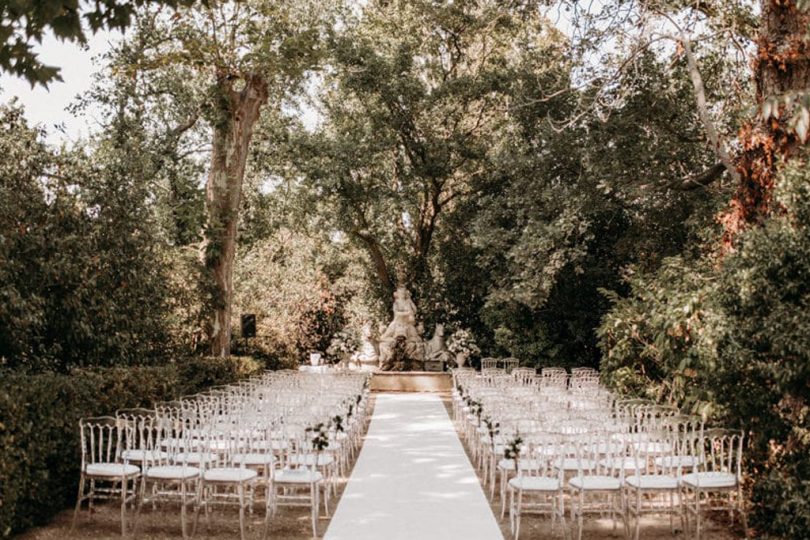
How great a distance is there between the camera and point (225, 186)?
58.7ft

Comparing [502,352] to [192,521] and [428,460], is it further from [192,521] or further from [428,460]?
[192,521]

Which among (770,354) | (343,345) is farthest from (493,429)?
(343,345)

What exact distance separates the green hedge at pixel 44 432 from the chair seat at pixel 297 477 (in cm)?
216

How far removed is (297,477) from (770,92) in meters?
6.86

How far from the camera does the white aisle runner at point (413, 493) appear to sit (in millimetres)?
7164

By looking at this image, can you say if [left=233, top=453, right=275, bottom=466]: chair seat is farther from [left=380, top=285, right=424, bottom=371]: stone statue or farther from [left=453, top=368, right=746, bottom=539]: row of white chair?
[left=380, top=285, right=424, bottom=371]: stone statue

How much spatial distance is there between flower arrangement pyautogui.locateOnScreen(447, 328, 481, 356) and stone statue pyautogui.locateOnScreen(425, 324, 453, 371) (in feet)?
0.78

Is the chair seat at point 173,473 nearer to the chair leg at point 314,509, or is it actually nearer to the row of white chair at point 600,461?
the chair leg at point 314,509

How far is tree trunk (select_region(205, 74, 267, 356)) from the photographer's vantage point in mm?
17719

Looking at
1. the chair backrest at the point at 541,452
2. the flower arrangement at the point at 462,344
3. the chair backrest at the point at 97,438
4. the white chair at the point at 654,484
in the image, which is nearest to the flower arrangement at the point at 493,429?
the chair backrest at the point at 541,452

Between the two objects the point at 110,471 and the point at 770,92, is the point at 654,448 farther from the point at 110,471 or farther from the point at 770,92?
the point at 110,471

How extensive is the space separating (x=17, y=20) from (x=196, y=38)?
1134 centimetres

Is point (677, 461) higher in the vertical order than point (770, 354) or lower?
lower

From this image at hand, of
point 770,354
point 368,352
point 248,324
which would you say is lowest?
point 368,352
